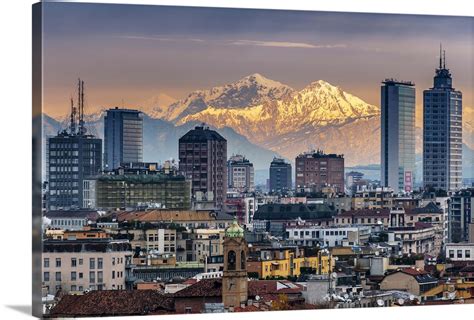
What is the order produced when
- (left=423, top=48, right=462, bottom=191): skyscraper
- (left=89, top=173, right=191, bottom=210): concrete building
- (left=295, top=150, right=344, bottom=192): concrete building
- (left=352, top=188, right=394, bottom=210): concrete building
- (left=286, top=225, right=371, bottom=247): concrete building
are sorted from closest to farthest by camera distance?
(left=286, top=225, right=371, bottom=247): concrete building < (left=423, top=48, right=462, bottom=191): skyscraper < (left=295, top=150, right=344, bottom=192): concrete building < (left=89, top=173, right=191, bottom=210): concrete building < (left=352, top=188, right=394, bottom=210): concrete building

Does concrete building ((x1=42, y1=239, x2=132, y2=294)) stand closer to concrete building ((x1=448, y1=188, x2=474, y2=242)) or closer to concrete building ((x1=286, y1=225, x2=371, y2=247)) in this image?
concrete building ((x1=286, y1=225, x2=371, y2=247))

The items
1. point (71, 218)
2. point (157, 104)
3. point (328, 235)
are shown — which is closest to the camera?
point (157, 104)

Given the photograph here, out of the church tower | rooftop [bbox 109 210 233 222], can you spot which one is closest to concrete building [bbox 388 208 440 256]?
rooftop [bbox 109 210 233 222]

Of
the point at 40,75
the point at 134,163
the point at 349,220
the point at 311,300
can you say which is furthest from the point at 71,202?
the point at 40,75

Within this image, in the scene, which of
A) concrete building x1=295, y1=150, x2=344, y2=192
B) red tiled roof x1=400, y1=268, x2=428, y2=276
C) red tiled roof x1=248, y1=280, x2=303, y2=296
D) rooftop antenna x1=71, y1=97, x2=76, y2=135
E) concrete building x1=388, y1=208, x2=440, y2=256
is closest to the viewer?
red tiled roof x1=248, y1=280, x2=303, y2=296

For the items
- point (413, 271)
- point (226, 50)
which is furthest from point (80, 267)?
point (226, 50)

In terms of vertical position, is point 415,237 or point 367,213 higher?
point 367,213

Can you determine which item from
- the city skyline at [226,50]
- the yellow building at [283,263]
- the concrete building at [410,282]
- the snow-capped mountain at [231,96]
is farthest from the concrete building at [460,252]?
the concrete building at [410,282]

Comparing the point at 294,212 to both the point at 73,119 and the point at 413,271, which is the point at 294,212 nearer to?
the point at 73,119

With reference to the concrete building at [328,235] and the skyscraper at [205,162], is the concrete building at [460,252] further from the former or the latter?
the skyscraper at [205,162]
